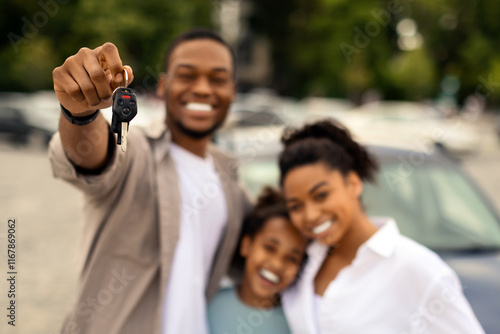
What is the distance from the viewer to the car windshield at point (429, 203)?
3170 mm

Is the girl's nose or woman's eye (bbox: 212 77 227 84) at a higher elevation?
woman's eye (bbox: 212 77 227 84)

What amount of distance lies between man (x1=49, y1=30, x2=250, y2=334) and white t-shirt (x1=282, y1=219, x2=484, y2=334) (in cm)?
51

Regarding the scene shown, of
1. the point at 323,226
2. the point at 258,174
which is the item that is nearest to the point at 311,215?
the point at 323,226

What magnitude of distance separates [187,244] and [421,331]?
921 mm

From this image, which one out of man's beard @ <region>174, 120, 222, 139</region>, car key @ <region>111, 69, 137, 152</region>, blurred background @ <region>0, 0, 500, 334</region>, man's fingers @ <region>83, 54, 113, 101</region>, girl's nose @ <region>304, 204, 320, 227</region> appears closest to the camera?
car key @ <region>111, 69, 137, 152</region>

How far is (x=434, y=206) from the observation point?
140 inches

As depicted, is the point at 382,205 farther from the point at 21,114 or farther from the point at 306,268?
the point at 21,114

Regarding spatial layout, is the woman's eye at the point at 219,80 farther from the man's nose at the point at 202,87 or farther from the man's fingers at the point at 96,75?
the man's fingers at the point at 96,75

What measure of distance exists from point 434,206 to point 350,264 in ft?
5.88

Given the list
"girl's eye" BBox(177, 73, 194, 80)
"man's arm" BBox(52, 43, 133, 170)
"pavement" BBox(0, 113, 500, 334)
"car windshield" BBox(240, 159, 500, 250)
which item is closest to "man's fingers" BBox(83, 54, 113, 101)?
"man's arm" BBox(52, 43, 133, 170)

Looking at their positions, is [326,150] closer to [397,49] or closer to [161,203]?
[161,203]

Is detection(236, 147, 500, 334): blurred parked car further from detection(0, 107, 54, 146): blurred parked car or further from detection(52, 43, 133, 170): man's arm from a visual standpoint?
detection(0, 107, 54, 146): blurred parked car

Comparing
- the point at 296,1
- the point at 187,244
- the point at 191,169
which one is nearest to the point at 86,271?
the point at 187,244

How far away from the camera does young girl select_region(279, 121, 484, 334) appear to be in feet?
5.90
